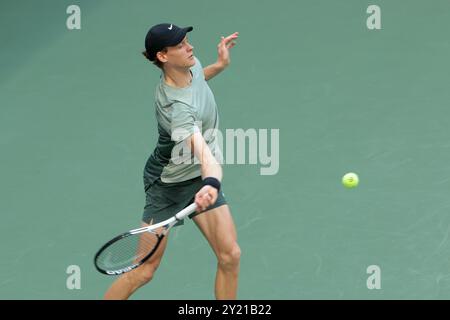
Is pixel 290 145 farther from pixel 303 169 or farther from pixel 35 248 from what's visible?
pixel 35 248

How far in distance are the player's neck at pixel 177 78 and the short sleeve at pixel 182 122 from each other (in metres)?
0.17

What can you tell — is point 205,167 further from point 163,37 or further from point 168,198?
point 163,37

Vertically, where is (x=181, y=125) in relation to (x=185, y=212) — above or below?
above

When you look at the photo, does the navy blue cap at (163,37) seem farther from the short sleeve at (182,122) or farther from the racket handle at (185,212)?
the racket handle at (185,212)

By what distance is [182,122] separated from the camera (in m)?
6.96

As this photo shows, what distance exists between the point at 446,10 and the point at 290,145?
5.90 feet

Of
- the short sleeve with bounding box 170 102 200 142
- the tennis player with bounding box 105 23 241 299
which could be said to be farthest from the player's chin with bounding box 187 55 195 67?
the short sleeve with bounding box 170 102 200 142

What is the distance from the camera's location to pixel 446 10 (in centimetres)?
973

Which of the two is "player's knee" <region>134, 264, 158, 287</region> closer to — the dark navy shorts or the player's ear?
the dark navy shorts

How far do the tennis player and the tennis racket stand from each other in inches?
8.3

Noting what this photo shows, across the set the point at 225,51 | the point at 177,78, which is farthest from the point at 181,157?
the point at 225,51

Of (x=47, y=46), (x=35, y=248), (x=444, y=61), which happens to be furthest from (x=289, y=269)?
(x=47, y=46)

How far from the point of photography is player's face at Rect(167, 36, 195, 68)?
710 cm

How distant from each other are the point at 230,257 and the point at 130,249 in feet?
1.78
